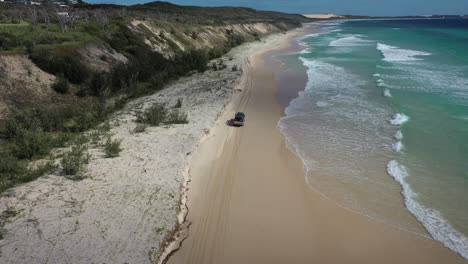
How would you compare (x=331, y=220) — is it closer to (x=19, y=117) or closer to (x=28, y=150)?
(x=28, y=150)

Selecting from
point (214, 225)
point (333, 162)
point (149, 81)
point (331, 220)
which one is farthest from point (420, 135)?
point (149, 81)

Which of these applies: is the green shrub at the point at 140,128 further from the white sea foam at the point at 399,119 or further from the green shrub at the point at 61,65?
the white sea foam at the point at 399,119

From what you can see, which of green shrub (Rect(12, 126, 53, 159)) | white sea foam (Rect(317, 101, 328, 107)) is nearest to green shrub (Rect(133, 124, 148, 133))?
green shrub (Rect(12, 126, 53, 159))

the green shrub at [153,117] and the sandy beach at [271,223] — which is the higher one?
the green shrub at [153,117]

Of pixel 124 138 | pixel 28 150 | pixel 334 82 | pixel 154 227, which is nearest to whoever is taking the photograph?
pixel 154 227

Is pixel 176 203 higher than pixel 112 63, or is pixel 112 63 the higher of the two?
pixel 112 63

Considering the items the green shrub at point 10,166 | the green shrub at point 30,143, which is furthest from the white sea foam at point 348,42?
the green shrub at point 10,166

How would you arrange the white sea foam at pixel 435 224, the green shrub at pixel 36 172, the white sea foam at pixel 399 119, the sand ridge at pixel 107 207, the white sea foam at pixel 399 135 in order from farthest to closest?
the white sea foam at pixel 399 119, the white sea foam at pixel 399 135, the green shrub at pixel 36 172, the white sea foam at pixel 435 224, the sand ridge at pixel 107 207
